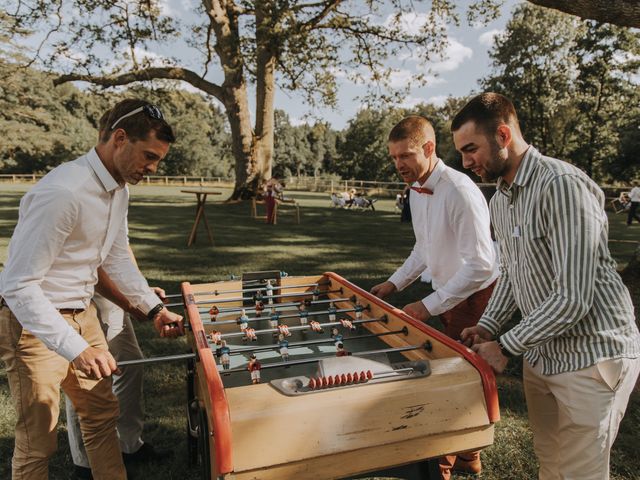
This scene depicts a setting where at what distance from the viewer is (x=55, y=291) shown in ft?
6.84

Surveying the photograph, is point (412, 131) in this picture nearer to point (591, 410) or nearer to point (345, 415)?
point (591, 410)

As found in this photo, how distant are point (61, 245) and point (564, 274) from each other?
211 cm

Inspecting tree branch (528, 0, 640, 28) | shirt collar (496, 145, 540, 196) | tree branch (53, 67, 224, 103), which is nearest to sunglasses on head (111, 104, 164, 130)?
shirt collar (496, 145, 540, 196)

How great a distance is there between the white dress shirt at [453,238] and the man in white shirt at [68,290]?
→ 1.76 m

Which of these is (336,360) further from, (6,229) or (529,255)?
(6,229)

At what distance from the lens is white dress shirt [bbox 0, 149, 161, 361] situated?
6.05 ft

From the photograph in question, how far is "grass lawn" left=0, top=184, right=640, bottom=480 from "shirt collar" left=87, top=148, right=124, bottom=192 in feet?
6.37

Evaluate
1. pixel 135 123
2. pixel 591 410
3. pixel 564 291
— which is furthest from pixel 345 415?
pixel 135 123

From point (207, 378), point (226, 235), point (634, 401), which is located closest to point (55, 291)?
point (207, 378)

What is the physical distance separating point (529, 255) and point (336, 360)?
936mm

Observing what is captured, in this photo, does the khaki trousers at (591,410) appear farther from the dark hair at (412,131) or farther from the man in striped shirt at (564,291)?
the dark hair at (412,131)

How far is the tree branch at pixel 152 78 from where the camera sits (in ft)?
58.8

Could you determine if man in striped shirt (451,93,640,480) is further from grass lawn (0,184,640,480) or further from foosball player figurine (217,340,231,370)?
grass lawn (0,184,640,480)

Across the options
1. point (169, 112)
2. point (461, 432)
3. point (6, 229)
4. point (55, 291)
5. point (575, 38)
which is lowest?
point (6, 229)
